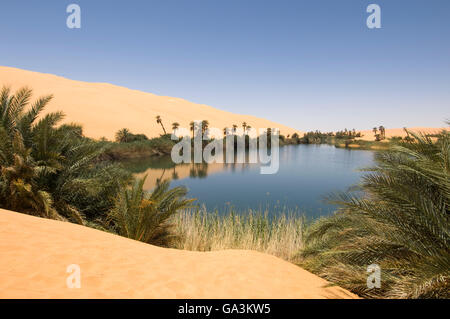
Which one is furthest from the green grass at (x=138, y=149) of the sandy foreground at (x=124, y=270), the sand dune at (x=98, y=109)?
the sandy foreground at (x=124, y=270)

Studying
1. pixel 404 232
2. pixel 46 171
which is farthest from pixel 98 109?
pixel 404 232

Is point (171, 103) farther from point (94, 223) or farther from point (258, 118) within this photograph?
point (94, 223)

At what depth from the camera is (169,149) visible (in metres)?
35.0

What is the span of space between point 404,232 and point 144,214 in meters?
4.78

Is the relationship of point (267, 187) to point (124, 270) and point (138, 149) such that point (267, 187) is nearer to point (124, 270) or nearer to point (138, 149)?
point (124, 270)

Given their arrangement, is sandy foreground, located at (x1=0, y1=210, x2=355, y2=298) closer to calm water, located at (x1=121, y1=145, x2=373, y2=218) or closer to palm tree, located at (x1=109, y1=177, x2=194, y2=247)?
palm tree, located at (x1=109, y1=177, x2=194, y2=247)

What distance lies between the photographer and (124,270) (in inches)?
106

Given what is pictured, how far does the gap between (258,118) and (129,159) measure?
87.7 m

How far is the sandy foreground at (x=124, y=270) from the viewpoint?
2275mm

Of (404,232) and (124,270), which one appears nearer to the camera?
(404,232)

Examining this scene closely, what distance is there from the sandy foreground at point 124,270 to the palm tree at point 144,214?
1672 mm

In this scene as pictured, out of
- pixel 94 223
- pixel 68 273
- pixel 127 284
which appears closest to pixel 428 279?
pixel 127 284

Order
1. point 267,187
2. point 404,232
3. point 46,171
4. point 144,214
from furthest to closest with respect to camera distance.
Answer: point 267,187 → point 144,214 → point 46,171 → point 404,232

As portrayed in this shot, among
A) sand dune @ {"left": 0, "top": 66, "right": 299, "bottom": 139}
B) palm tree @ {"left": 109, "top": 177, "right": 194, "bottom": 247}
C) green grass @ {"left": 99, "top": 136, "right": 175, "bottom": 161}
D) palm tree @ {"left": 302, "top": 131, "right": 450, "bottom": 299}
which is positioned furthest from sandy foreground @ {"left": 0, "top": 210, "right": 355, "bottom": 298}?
sand dune @ {"left": 0, "top": 66, "right": 299, "bottom": 139}
